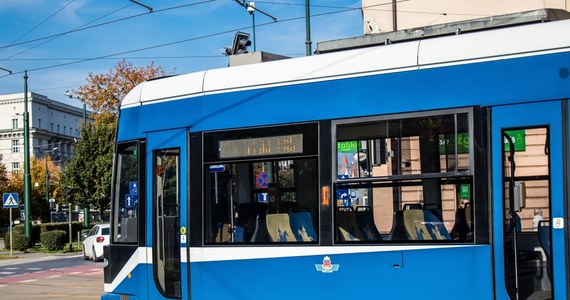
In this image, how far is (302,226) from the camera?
22.3ft

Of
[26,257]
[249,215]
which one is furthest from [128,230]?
[26,257]

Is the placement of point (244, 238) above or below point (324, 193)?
below

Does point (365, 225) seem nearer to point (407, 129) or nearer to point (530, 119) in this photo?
point (407, 129)

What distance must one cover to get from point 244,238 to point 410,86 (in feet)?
7.53

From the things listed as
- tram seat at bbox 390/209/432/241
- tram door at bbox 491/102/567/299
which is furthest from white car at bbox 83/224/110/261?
tram door at bbox 491/102/567/299

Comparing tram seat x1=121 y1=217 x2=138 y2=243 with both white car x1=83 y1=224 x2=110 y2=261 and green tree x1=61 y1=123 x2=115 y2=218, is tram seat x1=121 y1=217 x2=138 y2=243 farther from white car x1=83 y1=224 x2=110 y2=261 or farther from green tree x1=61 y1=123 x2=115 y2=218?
green tree x1=61 y1=123 x2=115 y2=218

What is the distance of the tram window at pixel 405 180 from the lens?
6070mm

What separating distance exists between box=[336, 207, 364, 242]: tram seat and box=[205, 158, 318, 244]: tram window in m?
0.25

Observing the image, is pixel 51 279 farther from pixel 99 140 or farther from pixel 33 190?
pixel 33 190

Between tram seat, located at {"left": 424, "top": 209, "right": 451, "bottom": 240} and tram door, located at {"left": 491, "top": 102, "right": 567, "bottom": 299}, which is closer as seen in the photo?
tram door, located at {"left": 491, "top": 102, "right": 567, "bottom": 299}

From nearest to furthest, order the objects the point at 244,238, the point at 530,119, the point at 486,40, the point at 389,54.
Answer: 1. the point at 530,119
2. the point at 486,40
3. the point at 389,54
4. the point at 244,238

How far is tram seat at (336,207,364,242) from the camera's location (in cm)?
650

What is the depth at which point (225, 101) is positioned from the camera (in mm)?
7371

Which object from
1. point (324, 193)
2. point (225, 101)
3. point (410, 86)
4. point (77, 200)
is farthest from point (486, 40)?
point (77, 200)
